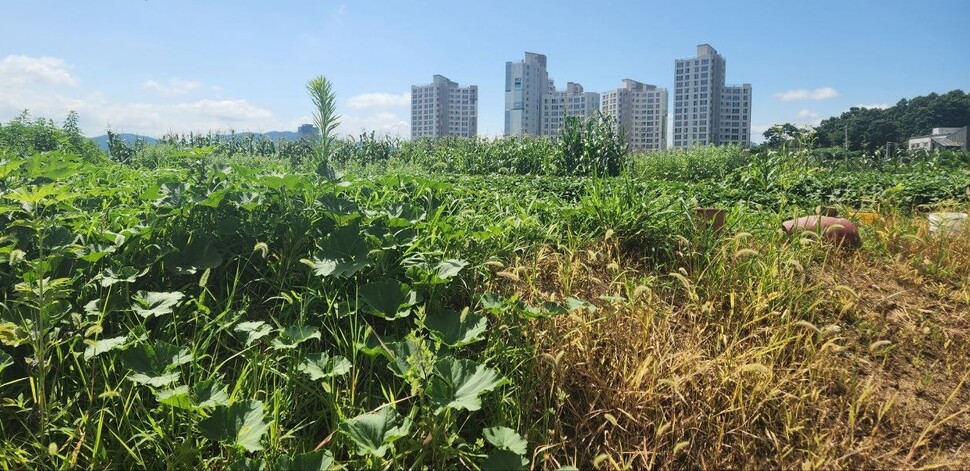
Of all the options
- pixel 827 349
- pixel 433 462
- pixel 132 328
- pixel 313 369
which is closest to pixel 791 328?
pixel 827 349

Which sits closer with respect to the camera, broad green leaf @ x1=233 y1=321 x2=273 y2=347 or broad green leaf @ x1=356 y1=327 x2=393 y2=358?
broad green leaf @ x1=356 y1=327 x2=393 y2=358

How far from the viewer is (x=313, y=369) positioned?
1.81 meters

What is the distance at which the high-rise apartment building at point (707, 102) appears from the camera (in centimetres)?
4109

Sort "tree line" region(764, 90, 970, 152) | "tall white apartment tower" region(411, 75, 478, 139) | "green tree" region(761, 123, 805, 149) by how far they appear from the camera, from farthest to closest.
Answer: "tree line" region(764, 90, 970, 152), "tall white apartment tower" region(411, 75, 478, 139), "green tree" region(761, 123, 805, 149)

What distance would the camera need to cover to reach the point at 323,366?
1848 millimetres

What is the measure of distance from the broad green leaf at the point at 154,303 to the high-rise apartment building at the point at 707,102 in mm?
42121

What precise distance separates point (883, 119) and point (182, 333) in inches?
2502

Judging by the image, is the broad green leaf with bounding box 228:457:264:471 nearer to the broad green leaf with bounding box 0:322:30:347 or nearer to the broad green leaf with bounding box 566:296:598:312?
the broad green leaf with bounding box 0:322:30:347

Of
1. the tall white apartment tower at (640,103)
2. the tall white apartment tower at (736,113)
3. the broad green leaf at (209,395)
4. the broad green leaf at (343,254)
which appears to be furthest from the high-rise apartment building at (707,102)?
the broad green leaf at (209,395)

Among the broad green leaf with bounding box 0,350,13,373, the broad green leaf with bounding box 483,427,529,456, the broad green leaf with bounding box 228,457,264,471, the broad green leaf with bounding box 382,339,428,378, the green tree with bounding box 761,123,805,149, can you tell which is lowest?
the broad green leaf with bounding box 228,457,264,471

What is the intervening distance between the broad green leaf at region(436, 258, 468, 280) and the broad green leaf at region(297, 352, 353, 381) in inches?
18.2

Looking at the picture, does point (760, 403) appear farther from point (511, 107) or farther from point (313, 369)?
point (511, 107)

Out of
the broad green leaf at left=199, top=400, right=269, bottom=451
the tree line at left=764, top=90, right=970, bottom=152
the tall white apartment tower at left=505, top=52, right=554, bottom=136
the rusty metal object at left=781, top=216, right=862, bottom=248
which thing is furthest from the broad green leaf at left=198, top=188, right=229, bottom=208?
the tree line at left=764, top=90, right=970, bottom=152

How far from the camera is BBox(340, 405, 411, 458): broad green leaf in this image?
1.53m
